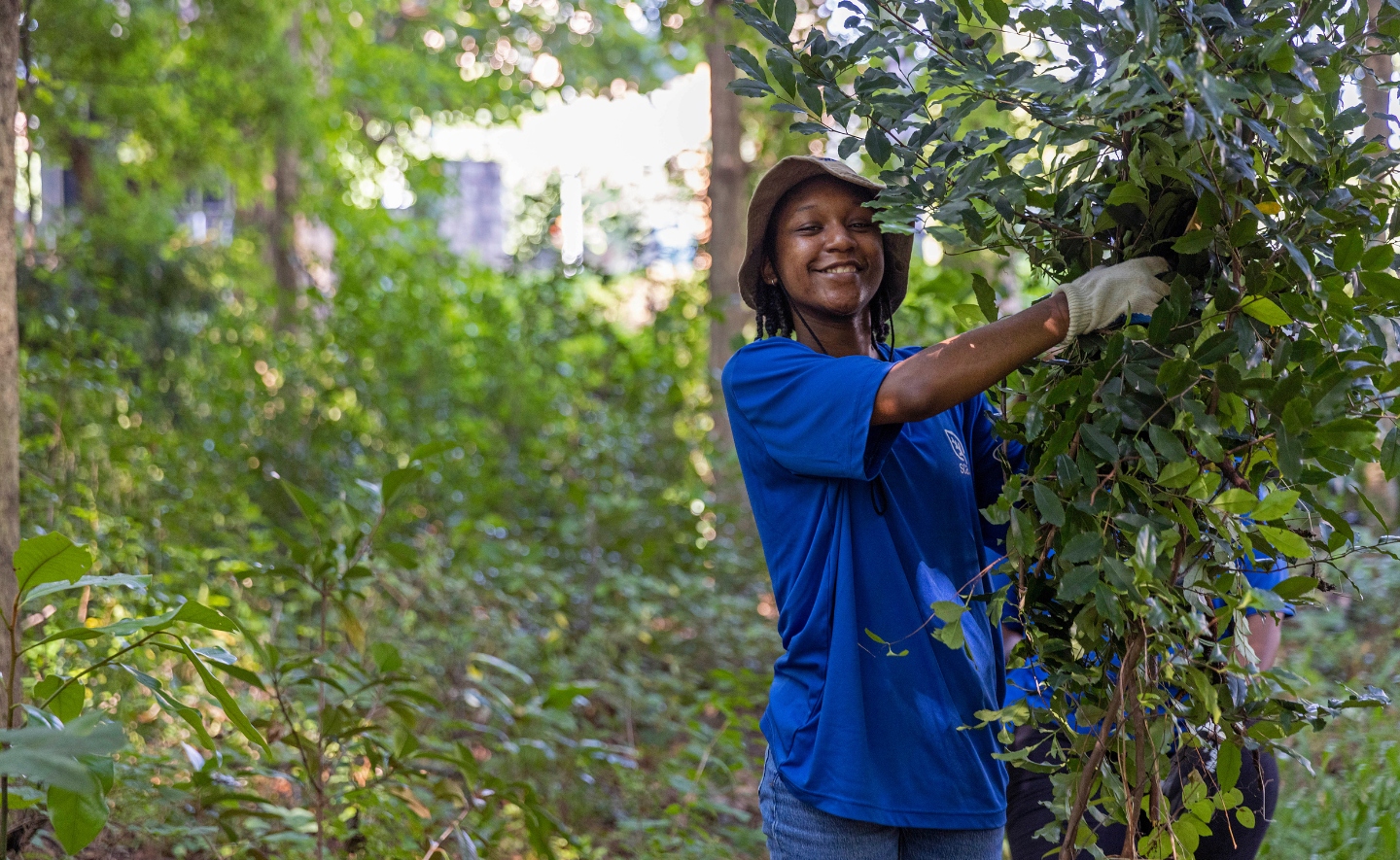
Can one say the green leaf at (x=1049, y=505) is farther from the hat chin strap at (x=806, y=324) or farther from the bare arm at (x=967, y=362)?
the hat chin strap at (x=806, y=324)

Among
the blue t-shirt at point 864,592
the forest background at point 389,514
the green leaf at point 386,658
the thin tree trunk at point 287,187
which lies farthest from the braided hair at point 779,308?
the thin tree trunk at point 287,187

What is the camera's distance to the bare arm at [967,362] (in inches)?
62.7

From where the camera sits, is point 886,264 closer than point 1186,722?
No

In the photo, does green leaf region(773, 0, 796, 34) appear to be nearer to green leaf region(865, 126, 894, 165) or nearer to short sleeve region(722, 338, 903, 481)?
green leaf region(865, 126, 894, 165)

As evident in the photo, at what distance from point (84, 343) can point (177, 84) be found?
17.7 ft

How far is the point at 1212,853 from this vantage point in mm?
2285

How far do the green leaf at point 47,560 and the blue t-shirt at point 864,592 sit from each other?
1066 mm

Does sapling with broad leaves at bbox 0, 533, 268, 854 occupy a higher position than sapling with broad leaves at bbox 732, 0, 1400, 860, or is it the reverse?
sapling with broad leaves at bbox 732, 0, 1400, 860

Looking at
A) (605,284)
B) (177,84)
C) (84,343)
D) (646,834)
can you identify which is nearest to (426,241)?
(177,84)

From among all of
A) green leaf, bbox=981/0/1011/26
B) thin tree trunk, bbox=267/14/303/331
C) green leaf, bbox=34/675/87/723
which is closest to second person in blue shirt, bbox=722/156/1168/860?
green leaf, bbox=981/0/1011/26

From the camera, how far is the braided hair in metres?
2.33

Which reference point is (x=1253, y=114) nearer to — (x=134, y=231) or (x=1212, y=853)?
(x=1212, y=853)

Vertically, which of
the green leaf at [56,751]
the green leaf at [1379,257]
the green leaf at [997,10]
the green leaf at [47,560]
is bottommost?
the green leaf at [56,751]

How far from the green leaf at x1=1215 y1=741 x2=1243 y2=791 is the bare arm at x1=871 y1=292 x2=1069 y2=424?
575mm
